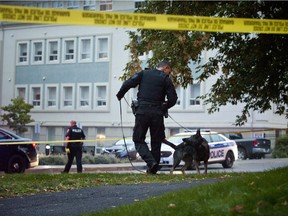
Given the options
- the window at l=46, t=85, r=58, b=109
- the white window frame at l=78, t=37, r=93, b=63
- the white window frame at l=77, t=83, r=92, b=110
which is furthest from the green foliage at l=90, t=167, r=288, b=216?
the window at l=46, t=85, r=58, b=109

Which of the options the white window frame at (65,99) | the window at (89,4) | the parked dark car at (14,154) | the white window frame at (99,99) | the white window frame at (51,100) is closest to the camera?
the parked dark car at (14,154)

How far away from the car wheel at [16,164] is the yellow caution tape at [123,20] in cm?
928

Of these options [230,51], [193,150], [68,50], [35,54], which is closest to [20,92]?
[35,54]

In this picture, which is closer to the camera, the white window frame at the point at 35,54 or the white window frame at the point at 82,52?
the white window frame at the point at 82,52

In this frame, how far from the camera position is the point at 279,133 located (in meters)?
39.7

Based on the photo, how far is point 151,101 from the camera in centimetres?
1111

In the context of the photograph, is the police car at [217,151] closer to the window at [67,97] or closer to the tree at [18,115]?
the tree at [18,115]

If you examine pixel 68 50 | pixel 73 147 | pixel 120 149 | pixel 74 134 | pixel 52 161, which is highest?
pixel 68 50

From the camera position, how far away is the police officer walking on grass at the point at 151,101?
11.1 metres

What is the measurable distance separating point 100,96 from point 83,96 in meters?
1.70

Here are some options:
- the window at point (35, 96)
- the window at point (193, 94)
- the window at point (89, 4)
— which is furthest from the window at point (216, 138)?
the window at point (35, 96)

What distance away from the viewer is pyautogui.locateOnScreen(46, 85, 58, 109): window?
49781 mm

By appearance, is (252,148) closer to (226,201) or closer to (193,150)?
(193,150)

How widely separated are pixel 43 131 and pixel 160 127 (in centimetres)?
3988
